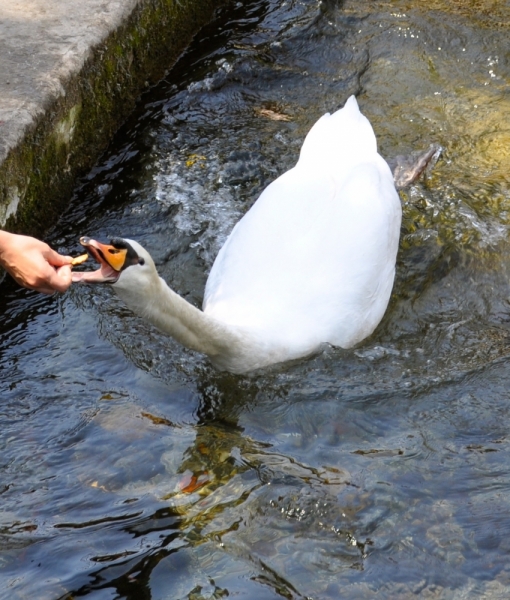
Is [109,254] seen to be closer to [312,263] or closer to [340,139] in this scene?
[312,263]

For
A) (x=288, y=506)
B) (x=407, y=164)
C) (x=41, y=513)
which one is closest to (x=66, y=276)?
(x=41, y=513)

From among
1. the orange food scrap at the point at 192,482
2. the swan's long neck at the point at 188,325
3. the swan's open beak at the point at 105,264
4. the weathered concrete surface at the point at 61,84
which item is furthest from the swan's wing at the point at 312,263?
the weathered concrete surface at the point at 61,84

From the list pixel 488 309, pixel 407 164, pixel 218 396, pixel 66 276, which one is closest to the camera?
pixel 66 276


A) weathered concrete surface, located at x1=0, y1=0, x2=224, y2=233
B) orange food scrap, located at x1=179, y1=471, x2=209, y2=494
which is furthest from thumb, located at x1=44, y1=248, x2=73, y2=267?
weathered concrete surface, located at x1=0, y1=0, x2=224, y2=233

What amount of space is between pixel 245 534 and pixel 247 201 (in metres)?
2.52

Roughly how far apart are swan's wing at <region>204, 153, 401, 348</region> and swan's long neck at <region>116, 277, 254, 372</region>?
5.6 inches

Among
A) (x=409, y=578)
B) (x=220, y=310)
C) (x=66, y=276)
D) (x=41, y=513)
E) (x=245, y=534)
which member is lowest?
(x=409, y=578)

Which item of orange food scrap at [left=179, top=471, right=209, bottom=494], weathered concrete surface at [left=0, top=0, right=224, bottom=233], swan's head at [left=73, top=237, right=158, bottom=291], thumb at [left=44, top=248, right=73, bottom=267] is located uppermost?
weathered concrete surface at [left=0, top=0, right=224, bottom=233]

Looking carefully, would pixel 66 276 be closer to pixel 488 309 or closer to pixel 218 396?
pixel 218 396

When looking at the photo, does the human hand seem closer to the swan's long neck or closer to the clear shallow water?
the swan's long neck

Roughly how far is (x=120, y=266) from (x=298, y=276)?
1176 millimetres

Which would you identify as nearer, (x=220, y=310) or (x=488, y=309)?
(x=220, y=310)

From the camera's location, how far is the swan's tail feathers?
488cm

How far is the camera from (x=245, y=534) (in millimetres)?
3287
